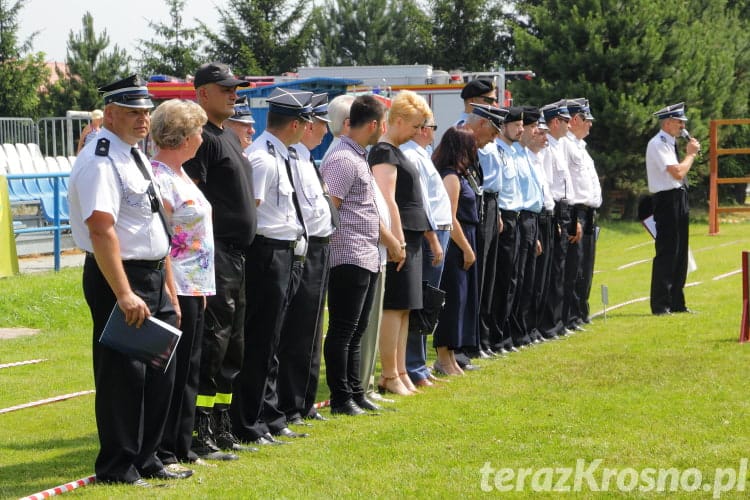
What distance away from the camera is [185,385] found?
6547mm

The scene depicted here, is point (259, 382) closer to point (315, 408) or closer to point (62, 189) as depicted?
point (315, 408)

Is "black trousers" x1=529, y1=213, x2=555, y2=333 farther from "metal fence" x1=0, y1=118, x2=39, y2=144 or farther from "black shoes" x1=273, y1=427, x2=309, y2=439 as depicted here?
"metal fence" x1=0, y1=118, x2=39, y2=144

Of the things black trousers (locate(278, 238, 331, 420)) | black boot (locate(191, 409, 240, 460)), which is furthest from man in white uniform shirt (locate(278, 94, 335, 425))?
black boot (locate(191, 409, 240, 460))

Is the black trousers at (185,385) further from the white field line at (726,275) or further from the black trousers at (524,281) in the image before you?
the white field line at (726,275)

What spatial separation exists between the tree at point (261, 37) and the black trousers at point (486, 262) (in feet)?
140

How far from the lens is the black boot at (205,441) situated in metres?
6.88

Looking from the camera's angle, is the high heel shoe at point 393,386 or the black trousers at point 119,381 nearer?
the black trousers at point 119,381

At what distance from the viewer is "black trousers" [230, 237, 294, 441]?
7250mm

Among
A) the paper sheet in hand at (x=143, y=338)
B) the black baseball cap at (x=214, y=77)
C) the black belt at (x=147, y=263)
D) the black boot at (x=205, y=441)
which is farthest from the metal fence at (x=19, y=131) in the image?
the paper sheet in hand at (x=143, y=338)

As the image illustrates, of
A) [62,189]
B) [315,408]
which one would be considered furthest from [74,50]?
[315,408]

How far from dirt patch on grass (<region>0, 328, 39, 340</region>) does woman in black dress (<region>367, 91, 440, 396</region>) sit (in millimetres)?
4434

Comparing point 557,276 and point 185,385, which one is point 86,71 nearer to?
point 557,276

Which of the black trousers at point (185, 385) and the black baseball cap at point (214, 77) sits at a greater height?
the black baseball cap at point (214, 77)

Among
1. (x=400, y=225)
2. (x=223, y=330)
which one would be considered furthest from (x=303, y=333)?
(x=400, y=225)
